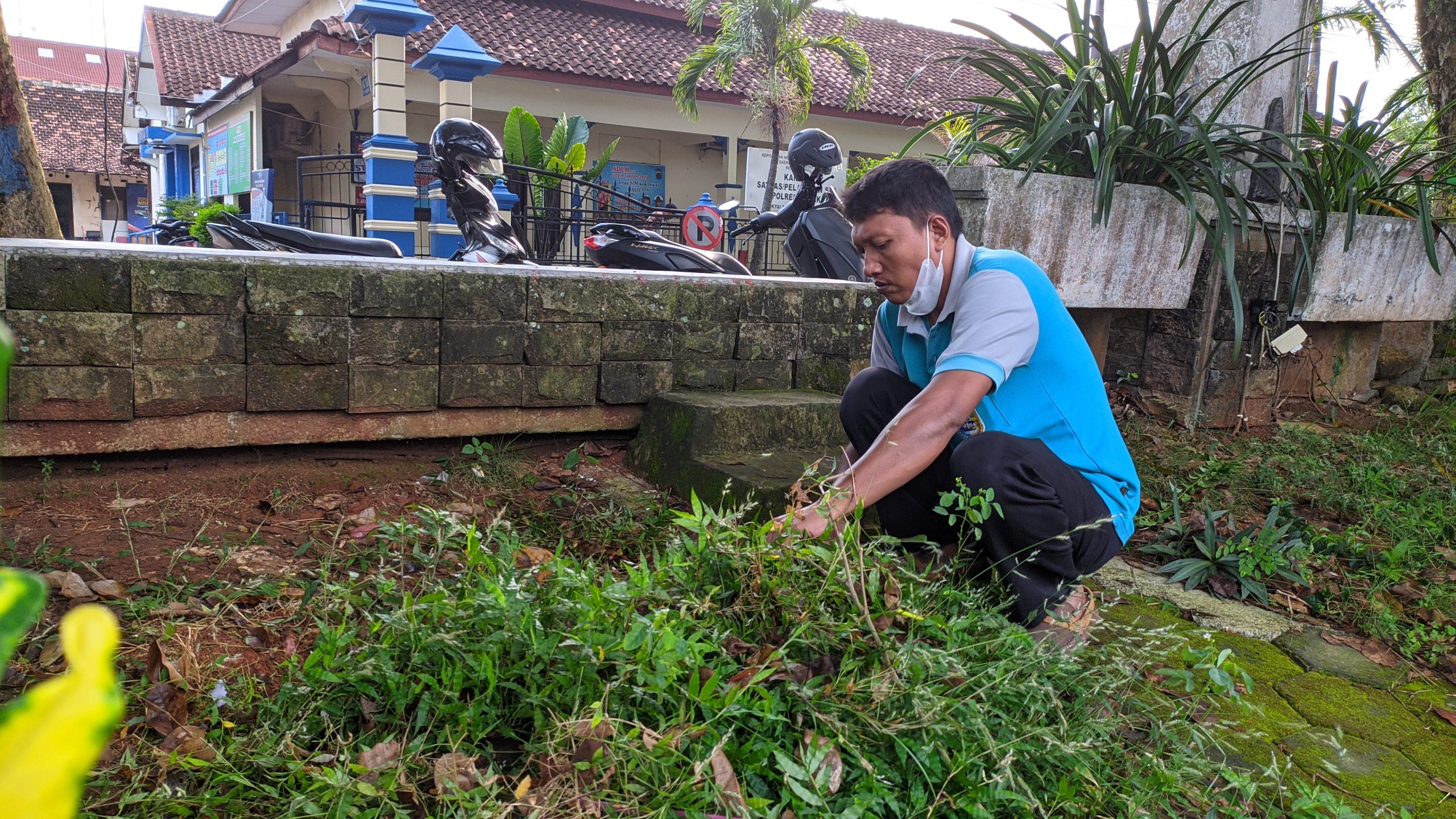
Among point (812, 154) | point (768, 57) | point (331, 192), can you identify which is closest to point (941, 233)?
point (812, 154)

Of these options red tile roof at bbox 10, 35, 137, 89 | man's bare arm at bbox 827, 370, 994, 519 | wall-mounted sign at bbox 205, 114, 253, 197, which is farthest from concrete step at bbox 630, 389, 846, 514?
red tile roof at bbox 10, 35, 137, 89

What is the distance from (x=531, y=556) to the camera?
252cm

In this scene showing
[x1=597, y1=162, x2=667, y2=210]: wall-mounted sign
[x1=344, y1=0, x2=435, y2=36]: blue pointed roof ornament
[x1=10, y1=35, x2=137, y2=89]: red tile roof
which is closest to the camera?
[x1=344, y1=0, x2=435, y2=36]: blue pointed roof ornament

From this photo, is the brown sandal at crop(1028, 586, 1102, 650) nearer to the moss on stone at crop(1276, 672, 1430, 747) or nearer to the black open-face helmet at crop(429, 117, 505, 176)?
the moss on stone at crop(1276, 672, 1430, 747)

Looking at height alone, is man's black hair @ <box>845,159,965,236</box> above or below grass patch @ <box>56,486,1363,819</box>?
above

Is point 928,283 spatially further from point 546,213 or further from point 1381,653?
point 546,213

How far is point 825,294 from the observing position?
153 inches

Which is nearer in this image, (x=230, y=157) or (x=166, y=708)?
(x=166, y=708)

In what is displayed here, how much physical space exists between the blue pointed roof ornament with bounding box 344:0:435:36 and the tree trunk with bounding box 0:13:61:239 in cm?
604

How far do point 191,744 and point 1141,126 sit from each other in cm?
433

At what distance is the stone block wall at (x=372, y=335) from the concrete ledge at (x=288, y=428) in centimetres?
2

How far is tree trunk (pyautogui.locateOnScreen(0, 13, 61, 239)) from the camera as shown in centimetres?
338

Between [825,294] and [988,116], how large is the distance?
4.97 feet

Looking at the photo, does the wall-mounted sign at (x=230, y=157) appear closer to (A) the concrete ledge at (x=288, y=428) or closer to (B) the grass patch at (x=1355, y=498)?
(A) the concrete ledge at (x=288, y=428)
